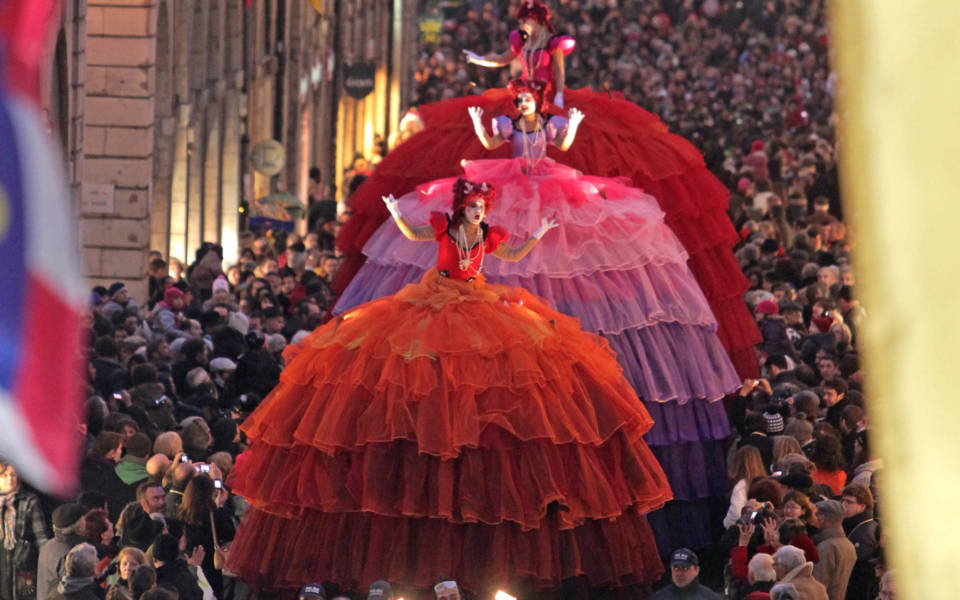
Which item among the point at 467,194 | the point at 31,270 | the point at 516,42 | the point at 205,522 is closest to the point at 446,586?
the point at 205,522

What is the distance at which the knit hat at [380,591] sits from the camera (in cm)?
→ 866

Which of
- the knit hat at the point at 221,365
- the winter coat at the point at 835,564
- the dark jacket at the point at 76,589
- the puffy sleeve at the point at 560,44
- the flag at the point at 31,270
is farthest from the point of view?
the knit hat at the point at 221,365

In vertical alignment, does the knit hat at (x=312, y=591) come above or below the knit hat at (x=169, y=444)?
below

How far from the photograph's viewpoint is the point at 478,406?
8.98 metres

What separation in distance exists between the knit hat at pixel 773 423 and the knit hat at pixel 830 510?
112 inches

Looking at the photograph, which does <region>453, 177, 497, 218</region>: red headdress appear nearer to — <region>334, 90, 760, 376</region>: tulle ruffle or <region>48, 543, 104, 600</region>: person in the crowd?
<region>48, 543, 104, 600</region>: person in the crowd

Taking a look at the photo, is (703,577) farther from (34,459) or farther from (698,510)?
(34,459)

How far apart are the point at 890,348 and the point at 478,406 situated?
809cm

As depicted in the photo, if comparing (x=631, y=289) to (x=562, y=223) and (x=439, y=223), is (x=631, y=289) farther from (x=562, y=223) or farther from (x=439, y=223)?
(x=439, y=223)

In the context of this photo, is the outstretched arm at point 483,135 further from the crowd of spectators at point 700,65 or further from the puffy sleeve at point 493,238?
the crowd of spectators at point 700,65

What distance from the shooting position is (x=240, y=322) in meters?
16.7

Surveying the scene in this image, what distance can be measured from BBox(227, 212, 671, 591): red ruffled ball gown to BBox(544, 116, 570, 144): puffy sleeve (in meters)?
3.12

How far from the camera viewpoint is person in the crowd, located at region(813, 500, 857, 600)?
362 inches

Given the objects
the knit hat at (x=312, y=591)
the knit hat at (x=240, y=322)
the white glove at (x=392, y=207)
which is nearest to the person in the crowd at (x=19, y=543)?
the knit hat at (x=312, y=591)
